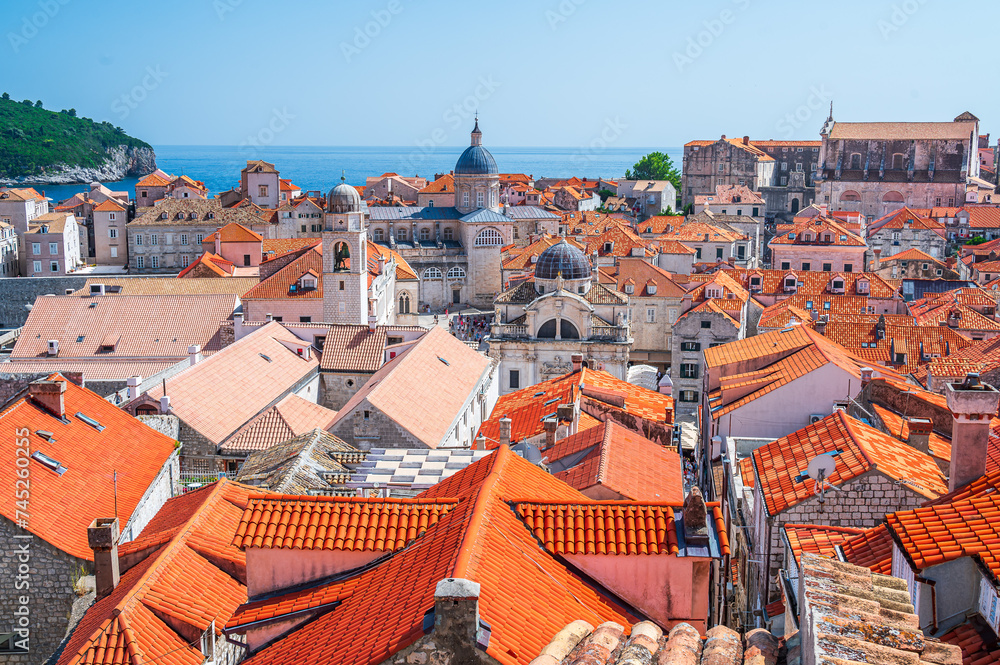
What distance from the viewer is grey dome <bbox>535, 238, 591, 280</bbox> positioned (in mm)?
39812

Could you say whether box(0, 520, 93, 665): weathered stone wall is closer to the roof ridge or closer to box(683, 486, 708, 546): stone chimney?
the roof ridge

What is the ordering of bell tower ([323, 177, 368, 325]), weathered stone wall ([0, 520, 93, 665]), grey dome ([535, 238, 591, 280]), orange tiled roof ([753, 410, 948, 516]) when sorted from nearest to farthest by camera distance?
orange tiled roof ([753, 410, 948, 516]), weathered stone wall ([0, 520, 93, 665]), grey dome ([535, 238, 591, 280]), bell tower ([323, 177, 368, 325])

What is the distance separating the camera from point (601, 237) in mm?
61750

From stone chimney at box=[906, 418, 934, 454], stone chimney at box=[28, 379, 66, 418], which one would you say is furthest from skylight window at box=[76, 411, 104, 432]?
stone chimney at box=[906, 418, 934, 454]

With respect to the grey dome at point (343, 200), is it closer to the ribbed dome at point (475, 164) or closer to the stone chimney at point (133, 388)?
the stone chimney at point (133, 388)

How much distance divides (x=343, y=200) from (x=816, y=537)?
31.8 m

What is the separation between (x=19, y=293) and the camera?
5634cm

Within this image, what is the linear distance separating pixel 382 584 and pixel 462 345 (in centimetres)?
2302

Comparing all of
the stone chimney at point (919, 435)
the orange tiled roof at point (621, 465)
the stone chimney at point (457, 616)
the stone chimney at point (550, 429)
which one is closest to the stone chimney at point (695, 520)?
the stone chimney at point (457, 616)

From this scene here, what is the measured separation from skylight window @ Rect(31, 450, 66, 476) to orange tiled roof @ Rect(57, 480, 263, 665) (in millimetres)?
2600

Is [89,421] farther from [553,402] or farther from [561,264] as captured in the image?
[561,264]

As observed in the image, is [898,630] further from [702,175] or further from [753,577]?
[702,175]

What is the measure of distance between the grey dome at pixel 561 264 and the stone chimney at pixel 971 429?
1129 inches

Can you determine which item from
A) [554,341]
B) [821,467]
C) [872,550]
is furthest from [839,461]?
[554,341]
